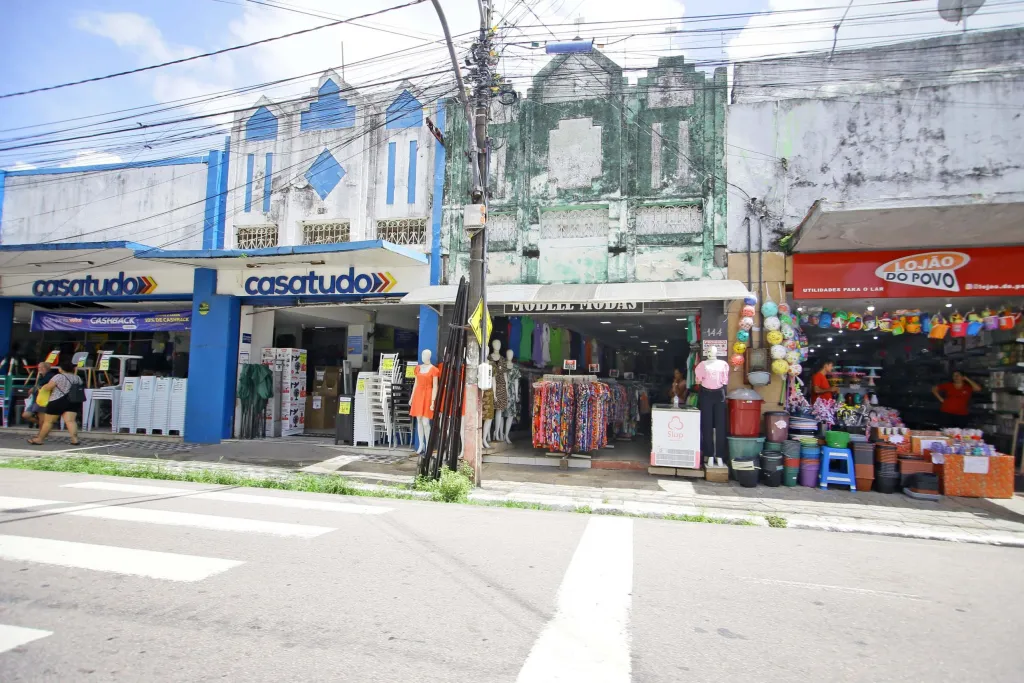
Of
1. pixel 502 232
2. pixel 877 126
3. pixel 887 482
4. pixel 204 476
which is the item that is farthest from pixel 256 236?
pixel 887 482

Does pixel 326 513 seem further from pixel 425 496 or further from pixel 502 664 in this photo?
pixel 502 664

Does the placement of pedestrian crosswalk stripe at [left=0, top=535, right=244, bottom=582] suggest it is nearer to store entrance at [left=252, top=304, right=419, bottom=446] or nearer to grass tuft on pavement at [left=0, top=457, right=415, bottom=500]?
grass tuft on pavement at [left=0, top=457, right=415, bottom=500]

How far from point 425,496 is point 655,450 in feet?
14.7

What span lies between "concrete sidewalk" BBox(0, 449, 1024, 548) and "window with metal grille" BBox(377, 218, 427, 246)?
538 centimetres

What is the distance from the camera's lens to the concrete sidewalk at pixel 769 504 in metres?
7.73

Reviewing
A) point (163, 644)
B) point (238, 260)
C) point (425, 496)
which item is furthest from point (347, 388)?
point (163, 644)

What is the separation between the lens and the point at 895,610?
4328 millimetres

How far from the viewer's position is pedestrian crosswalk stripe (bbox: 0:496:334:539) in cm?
590

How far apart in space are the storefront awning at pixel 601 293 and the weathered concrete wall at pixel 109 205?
6899 mm

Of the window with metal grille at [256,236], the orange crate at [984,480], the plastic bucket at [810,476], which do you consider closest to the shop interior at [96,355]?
the window with metal grille at [256,236]

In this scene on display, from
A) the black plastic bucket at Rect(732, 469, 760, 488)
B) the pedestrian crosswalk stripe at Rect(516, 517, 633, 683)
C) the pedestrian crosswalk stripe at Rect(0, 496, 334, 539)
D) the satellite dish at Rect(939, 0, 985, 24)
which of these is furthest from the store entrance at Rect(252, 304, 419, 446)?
the satellite dish at Rect(939, 0, 985, 24)

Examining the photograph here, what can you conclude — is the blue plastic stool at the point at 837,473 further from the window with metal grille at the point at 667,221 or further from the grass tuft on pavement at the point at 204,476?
the grass tuft on pavement at the point at 204,476

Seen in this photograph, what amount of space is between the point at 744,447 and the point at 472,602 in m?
7.77

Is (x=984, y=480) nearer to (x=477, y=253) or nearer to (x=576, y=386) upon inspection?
(x=576, y=386)
